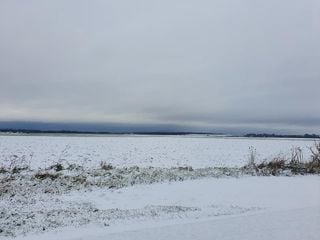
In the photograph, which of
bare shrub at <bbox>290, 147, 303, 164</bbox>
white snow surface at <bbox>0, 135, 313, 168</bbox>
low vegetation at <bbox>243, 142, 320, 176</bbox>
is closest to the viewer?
low vegetation at <bbox>243, 142, 320, 176</bbox>

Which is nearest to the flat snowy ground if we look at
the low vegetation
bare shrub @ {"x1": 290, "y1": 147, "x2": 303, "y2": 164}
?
the low vegetation

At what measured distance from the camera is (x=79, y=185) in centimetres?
1067

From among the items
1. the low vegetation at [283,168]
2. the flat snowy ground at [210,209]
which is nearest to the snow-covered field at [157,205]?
the flat snowy ground at [210,209]

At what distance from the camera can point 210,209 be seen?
28.4ft

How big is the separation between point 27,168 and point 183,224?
7.91 m

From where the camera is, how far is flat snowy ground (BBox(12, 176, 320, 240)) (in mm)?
6492

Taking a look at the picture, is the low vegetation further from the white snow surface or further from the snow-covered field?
the white snow surface

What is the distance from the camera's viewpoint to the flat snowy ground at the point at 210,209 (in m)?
6.49

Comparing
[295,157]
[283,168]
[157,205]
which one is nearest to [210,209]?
[157,205]

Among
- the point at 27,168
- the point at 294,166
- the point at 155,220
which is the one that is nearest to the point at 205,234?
the point at 155,220

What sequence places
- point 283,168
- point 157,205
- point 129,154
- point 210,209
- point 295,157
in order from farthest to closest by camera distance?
1. point 129,154
2. point 295,157
3. point 283,168
4. point 157,205
5. point 210,209

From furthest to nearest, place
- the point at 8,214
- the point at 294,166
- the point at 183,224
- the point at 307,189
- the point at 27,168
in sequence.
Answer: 1. the point at 294,166
2. the point at 27,168
3. the point at 307,189
4. the point at 8,214
5. the point at 183,224

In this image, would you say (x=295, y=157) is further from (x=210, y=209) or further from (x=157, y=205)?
(x=157, y=205)

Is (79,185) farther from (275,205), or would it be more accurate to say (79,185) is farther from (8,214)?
(275,205)
